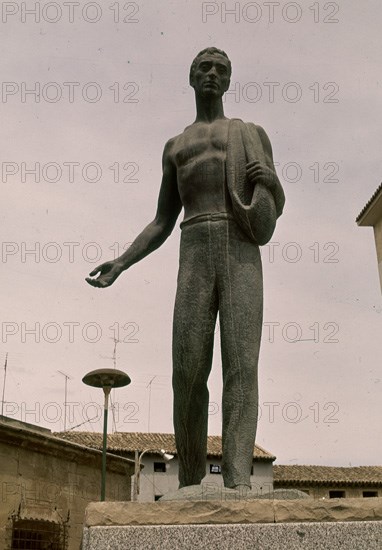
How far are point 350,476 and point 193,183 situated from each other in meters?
43.7

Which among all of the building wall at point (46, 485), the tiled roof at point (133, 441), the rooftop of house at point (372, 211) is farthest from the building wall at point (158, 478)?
the building wall at point (46, 485)

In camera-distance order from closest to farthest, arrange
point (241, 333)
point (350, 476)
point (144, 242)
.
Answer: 1. point (241, 333)
2. point (144, 242)
3. point (350, 476)

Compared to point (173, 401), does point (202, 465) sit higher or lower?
lower

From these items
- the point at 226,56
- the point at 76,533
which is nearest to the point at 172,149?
the point at 226,56

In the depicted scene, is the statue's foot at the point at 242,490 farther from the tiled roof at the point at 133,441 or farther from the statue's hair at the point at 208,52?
the tiled roof at the point at 133,441

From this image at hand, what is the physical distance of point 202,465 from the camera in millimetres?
4844

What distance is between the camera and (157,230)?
5551 millimetres

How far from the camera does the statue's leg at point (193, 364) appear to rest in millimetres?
4773

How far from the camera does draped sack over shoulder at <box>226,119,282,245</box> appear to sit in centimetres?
494

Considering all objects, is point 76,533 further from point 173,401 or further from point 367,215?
point 367,215

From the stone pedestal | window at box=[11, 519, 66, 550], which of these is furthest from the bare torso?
window at box=[11, 519, 66, 550]

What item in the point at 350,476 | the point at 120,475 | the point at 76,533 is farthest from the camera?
the point at 350,476

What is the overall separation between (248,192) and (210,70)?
3.24 feet

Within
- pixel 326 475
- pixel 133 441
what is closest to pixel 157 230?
pixel 133 441
